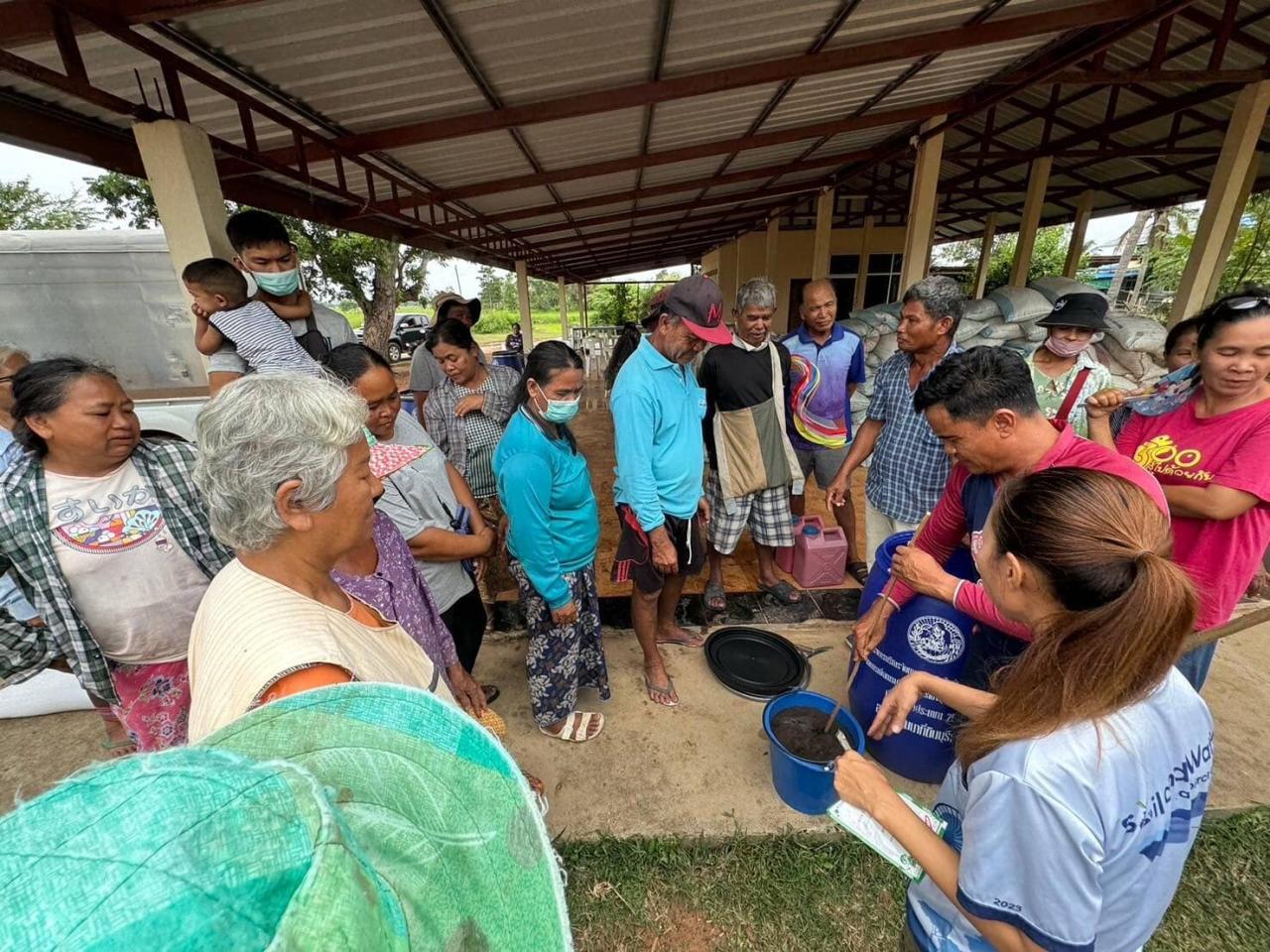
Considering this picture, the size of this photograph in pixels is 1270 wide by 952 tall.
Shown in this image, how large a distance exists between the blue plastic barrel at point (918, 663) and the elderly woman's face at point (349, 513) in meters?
1.70

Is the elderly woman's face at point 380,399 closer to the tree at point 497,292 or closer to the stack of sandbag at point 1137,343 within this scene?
the stack of sandbag at point 1137,343

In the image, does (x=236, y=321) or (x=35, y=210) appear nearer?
(x=236, y=321)

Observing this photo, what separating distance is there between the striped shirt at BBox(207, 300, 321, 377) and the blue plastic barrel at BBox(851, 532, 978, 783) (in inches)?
94.1

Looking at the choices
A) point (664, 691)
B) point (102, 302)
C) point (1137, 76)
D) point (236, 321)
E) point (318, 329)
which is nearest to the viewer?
point (236, 321)

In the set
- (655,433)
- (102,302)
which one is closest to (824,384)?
(655,433)

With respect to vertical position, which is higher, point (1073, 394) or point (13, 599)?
point (1073, 394)

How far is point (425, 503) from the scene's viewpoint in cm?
185

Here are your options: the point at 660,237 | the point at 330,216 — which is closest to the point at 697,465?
the point at 330,216

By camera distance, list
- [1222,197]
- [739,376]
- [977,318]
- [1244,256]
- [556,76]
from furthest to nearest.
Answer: [1244,256] → [977,318] → [1222,197] → [556,76] → [739,376]

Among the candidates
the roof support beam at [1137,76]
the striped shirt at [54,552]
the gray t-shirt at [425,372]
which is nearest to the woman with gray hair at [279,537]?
the striped shirt at [54,552]

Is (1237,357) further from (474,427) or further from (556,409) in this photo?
(474,427)

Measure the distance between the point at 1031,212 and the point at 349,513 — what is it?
461 inches

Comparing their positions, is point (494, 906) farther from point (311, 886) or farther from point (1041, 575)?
point (1041, 575)

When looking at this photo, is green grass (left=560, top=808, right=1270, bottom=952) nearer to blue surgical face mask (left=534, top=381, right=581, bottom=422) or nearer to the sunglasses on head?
blue surgical face mask (left=534, top=381, right=581, bottom=422)
